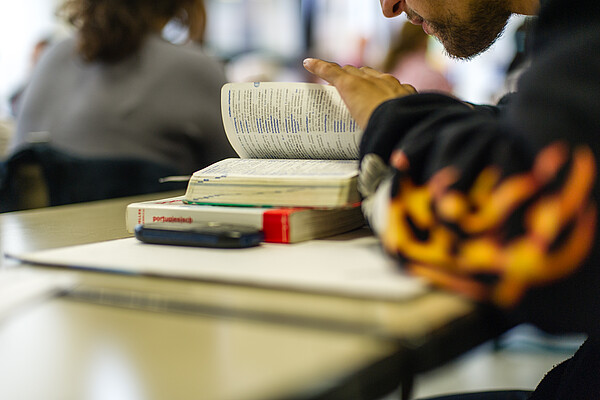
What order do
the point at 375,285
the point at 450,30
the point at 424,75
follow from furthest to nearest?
the point at 424,75
the point at 450,30
the point at 375,285

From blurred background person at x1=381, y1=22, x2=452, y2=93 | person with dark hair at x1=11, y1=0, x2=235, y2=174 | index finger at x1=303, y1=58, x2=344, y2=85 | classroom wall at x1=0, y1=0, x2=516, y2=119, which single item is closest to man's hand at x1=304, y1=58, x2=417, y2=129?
index finger at x1=303, y1=58, x2=344, y2=85

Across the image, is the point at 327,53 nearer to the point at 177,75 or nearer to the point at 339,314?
the point at 177,75

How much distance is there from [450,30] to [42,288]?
27.0 inches

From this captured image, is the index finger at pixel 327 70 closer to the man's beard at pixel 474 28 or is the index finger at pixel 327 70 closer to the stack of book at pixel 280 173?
the stack of book at pixel 280 173

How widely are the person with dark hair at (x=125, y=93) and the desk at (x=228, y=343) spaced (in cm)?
117

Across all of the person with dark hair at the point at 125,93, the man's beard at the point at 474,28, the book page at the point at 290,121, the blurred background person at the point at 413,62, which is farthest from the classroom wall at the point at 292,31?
the book page at the point at 290,121

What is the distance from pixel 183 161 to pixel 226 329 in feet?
4.32

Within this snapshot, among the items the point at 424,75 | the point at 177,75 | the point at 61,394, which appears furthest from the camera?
the point at 424,75

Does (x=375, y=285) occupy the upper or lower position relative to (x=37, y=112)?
lower

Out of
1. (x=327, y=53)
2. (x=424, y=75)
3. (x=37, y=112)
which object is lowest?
(x=37, y=112)

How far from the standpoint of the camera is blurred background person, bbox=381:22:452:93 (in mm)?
3361

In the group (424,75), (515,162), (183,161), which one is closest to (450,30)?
(515,162)

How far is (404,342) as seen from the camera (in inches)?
13.9

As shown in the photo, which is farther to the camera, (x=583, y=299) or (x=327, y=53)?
(x=327, y=53)
